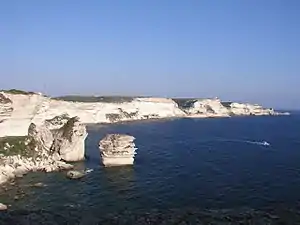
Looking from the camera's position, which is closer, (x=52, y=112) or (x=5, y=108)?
(x=5, y=108)

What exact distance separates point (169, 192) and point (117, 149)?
1983 centimetres

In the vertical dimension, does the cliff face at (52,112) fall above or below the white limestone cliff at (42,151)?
above

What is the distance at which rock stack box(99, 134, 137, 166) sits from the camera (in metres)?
70.6

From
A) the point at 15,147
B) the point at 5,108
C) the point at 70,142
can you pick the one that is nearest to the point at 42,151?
the point at 15,147

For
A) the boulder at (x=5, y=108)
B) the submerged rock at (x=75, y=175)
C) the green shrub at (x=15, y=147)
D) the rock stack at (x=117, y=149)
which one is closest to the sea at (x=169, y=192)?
the submerged rock at (x=75, y=175)

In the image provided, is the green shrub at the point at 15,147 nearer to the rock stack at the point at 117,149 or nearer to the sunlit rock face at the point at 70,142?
the sunlit rock face at the point at 70,142

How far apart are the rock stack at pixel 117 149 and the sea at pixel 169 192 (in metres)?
1.89

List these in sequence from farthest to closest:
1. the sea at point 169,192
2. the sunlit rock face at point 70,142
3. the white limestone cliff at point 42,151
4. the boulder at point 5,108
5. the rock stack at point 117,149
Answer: the sunlit rock face at point 70,142
the boulder at point 5,108
the rock stack at point 117,149
the white limestone cliff at point 42,151
the sea at point 169,192

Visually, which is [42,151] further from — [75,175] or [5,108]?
[75,175]

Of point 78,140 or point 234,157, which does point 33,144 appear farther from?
point 234,157

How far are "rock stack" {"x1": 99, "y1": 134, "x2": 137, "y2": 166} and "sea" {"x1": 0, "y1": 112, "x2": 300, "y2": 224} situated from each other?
6.19ft

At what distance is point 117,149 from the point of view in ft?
234

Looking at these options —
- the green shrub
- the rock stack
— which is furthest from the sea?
the green shrub

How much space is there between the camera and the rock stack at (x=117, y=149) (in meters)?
70.6
